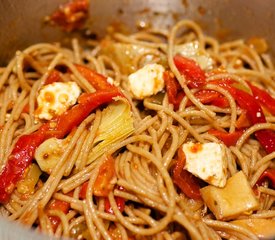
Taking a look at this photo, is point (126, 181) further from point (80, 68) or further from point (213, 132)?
point (80, 68)

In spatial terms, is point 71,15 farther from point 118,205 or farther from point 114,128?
point 118,205

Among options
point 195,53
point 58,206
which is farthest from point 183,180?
point 195,53

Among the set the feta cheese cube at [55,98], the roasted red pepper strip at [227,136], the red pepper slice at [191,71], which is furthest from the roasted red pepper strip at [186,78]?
the feta cheese cube at [55,98]

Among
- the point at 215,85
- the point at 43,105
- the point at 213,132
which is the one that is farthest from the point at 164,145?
the point at 43,105

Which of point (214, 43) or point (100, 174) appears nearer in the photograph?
point (100, 174)

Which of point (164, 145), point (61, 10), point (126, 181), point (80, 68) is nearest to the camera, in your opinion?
point (126, 181)

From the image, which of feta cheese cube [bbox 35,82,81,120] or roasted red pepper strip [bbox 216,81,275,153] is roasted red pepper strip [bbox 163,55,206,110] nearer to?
roasted red pepper strip [bbox 216,81,275,153]
